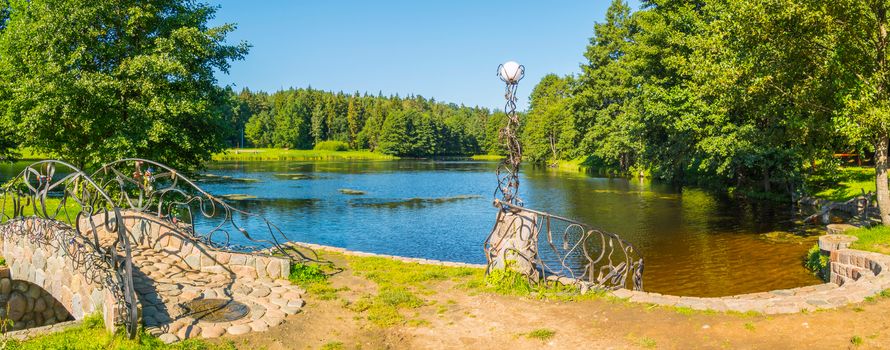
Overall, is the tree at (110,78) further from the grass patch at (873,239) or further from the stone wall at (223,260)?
the grass patch at (873,239)

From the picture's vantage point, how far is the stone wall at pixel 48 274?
29.6 feet

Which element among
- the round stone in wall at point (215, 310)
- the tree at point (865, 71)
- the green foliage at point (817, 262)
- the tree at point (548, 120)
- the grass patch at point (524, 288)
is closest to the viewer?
the round stone in wall at point (215, 310)

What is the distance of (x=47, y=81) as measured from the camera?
1888 centimetres

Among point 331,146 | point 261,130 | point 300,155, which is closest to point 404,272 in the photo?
point 300,155

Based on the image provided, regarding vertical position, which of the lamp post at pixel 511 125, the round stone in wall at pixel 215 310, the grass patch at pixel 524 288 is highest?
the lamp post at pixel 511 125

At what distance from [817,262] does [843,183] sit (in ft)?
56.0

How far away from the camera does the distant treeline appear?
401 ft

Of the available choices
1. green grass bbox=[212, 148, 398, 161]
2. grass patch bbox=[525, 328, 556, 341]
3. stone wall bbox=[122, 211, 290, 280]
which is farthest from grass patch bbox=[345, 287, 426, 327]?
green grass bbox=[212, 148, 398, 161]

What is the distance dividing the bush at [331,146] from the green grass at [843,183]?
4009 inches

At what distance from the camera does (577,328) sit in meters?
8.52

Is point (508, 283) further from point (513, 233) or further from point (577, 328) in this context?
point (577, 328)

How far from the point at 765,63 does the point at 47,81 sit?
23866 millimetres

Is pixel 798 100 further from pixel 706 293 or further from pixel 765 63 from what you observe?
pixel 706 293

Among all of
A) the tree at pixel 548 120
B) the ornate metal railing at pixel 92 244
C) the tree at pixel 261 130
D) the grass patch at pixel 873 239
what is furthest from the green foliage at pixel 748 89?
the tree at pixel 261 130
